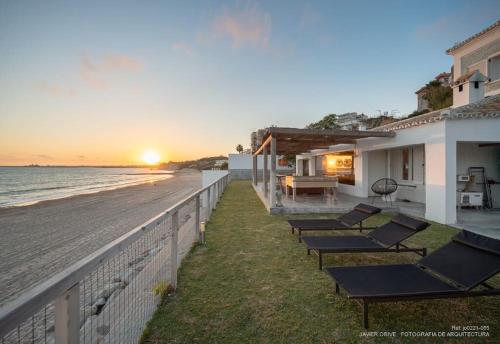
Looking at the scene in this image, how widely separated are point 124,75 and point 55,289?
17363mm

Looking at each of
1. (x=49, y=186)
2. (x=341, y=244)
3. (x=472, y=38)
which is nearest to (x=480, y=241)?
(x=341, y=244)

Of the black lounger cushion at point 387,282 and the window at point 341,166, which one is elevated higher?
the window at point 341,166

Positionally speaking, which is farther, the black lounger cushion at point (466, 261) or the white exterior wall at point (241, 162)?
the white exterior wall at point (241, 162)

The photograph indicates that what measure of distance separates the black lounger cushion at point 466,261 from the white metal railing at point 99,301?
344 cm

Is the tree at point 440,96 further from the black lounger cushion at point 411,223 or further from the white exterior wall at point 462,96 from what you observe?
the black lounger cushion at point 411,223

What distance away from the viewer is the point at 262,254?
474 cm

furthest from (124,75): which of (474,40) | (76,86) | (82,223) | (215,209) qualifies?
(474,40)

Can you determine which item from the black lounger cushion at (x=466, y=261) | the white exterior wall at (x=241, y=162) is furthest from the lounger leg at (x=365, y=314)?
the white exterior wall at (x=241, y=162)

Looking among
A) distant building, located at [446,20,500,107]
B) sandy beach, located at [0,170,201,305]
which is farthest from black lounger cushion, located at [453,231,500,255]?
distant building, located at [446,20,500,107]

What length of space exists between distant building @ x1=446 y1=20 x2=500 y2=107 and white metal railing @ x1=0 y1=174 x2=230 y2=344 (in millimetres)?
11156

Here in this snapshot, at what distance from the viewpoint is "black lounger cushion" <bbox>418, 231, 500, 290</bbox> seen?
8.70ft

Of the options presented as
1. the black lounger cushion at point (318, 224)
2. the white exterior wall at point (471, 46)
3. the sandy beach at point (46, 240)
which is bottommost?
the sandy beach at point (46, 240)

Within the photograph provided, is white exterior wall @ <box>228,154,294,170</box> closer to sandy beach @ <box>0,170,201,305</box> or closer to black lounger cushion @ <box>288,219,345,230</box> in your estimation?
sandy beach @ <box>0,170,201,305</box>

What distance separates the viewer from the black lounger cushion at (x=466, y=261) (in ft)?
8.70
